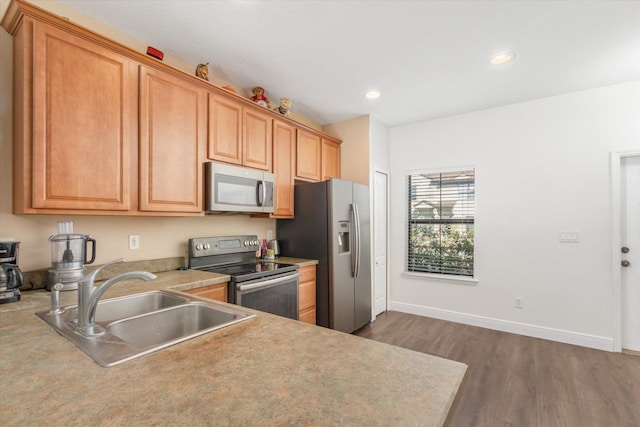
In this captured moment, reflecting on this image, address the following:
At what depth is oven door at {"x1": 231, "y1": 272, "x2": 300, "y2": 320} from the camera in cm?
224

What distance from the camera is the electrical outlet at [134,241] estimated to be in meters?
2.24

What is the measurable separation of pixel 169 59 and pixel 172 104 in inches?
23.7

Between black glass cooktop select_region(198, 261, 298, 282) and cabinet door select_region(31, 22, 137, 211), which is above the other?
cabinet door select_region(31, 22, 137, 211)

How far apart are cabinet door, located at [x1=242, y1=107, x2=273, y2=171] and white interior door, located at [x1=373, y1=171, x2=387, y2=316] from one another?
1589 mm

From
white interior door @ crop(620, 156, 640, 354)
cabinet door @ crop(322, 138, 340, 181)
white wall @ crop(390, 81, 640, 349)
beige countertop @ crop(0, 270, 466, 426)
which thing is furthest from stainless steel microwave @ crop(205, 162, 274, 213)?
white interior door @ crop(620, 156, 640, 354)

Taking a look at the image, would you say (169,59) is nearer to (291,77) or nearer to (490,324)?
(291,77)

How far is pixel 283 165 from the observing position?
316 cm

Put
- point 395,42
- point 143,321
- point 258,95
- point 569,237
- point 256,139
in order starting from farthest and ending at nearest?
1. point 569,237
2. point 258,95
3. point 256,139
4. point 395,42
5. point 143,321

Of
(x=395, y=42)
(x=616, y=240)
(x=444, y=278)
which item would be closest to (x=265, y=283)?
(x=395, y=42)

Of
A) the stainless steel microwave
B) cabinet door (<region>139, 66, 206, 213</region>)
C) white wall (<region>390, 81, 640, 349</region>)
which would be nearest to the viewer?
cabinet door (<region>139, 66, 206, 213</region>)

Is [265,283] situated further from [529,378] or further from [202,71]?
[529,378]

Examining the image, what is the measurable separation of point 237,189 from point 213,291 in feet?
2.91

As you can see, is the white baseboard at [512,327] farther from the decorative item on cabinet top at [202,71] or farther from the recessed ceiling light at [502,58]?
the decorative item on cabinet top at [202,71]

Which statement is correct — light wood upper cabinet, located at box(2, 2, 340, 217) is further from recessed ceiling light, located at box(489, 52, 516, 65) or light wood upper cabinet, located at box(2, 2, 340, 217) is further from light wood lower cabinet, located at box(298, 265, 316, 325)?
recessed ceiling light, located at box(489, 52, 516, 65)
